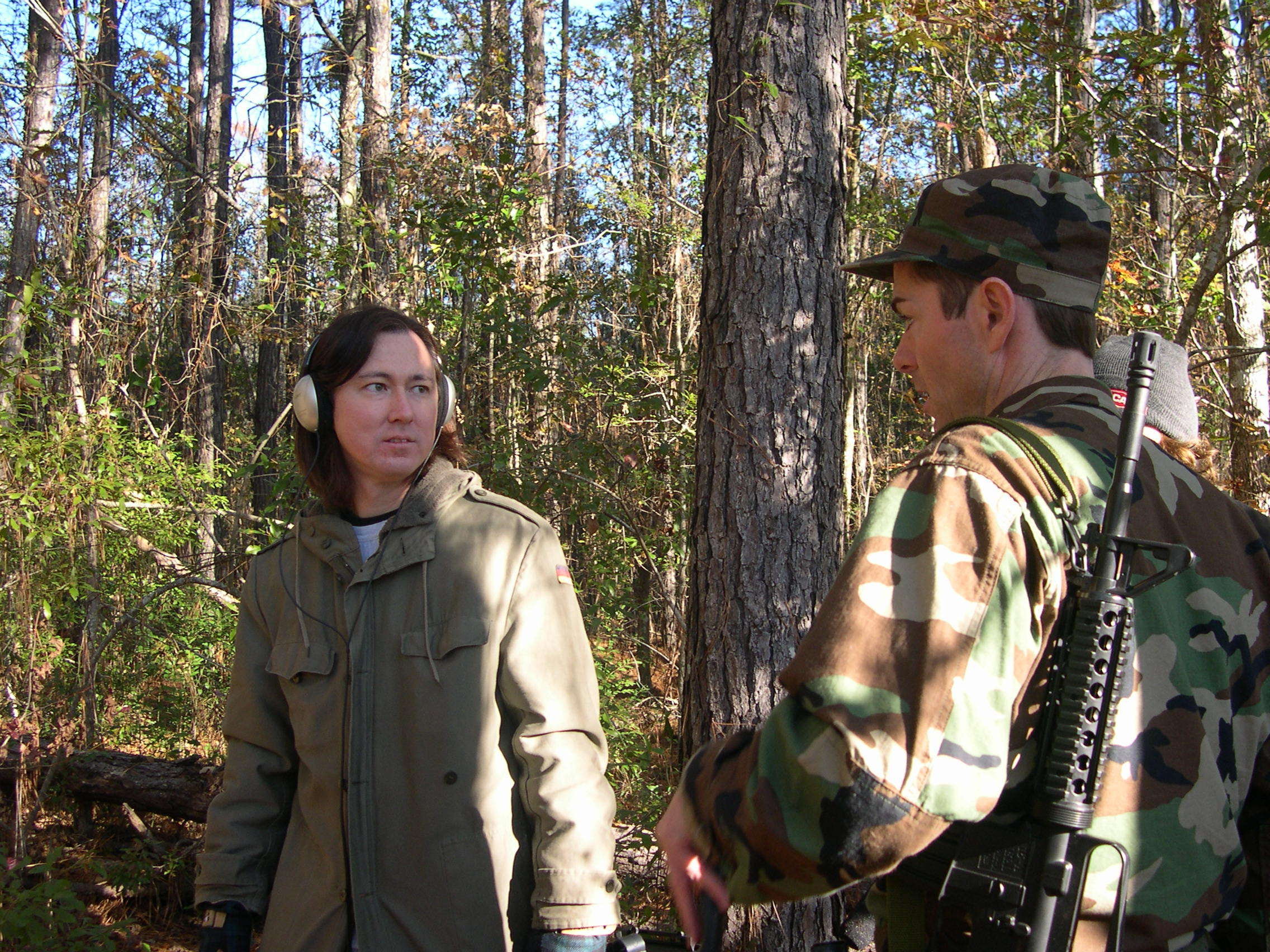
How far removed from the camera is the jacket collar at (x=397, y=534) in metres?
2.21

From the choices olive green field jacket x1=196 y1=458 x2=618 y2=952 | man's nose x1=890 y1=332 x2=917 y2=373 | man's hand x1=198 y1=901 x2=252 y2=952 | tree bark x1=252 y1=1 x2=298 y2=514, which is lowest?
man's hand x1=198 y1=901 x2=252 y2=952

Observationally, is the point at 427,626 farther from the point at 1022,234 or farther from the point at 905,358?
the point at 1022,234

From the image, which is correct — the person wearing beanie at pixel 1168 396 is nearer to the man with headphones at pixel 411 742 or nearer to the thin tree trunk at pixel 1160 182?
the man with headphones at pixel 411 742

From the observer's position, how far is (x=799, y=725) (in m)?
1.22

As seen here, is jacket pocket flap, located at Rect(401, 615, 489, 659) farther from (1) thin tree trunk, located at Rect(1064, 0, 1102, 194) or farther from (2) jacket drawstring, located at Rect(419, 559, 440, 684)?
(1) thin tree trunk, located at Rect(1064, 0, 1102, 194)

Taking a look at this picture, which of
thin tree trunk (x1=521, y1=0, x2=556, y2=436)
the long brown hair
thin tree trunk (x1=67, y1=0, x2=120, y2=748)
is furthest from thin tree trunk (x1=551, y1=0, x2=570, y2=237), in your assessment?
the long brown hair

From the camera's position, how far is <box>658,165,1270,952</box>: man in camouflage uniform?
1.18 meters

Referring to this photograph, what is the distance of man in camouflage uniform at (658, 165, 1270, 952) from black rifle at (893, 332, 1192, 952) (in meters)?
0.03

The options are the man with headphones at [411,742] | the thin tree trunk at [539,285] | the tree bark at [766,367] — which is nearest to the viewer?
the man with headphones at [411,742]

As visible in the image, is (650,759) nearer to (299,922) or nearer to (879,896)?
(299,922)

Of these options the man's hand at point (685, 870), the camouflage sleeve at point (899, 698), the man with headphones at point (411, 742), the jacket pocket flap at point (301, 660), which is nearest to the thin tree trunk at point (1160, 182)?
the man with headphones at point (411, 742)

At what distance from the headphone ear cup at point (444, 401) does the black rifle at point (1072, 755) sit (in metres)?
1.58

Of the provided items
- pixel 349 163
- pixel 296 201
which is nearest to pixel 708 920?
A: pixel 296 201

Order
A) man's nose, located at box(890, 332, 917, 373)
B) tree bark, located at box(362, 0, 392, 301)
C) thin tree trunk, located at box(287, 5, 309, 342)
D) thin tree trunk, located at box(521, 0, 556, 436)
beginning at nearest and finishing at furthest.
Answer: man's nose, located at box(890, 332, 917, 373), thin tree trunk, located at box(521, 0, 556, 436), tree bark, located at box(362, 0, 392, 301), thin tree trunk, located at box(287, 5, 309, 342)
